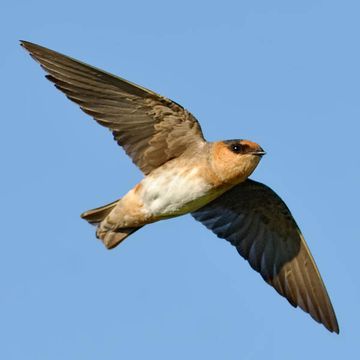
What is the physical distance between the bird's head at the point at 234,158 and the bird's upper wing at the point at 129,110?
0.98 ft

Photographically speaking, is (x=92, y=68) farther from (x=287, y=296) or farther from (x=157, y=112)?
(x=287, y=296)

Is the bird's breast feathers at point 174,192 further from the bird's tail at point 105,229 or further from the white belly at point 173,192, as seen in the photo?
the bird's tail at point 105,229

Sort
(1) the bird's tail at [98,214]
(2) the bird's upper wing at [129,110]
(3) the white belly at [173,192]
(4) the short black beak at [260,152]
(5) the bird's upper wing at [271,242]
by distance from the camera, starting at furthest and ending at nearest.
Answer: (5) the bird's upper wing at [271,242], (1) the bird's tail at [98,214], (3) the white belly at [173,192], (4) the short black beak at [260,152], (2) the bird's upper wing at [129,110]

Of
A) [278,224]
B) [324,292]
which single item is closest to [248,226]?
[278,224]

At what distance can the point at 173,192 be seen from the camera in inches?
344

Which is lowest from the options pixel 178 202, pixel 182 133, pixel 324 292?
pixel 324 292

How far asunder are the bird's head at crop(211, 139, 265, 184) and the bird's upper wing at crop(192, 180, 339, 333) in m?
1.32

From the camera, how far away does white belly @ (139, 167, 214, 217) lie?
8664mm

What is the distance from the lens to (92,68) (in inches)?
332

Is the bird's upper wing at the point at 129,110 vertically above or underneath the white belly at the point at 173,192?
above

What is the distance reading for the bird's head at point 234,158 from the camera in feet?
28.2

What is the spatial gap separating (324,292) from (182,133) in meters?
2.43

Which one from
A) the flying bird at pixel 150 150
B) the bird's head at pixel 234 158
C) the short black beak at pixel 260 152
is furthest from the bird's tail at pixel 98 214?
the short black beak at pixel 260 152

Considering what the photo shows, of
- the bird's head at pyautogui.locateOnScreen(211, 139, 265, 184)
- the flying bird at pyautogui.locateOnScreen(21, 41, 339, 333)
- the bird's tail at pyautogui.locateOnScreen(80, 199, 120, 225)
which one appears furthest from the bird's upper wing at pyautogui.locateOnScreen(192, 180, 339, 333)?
the bird's head at pyautogui.locateOnScreen(211, 139, 265, 184)
